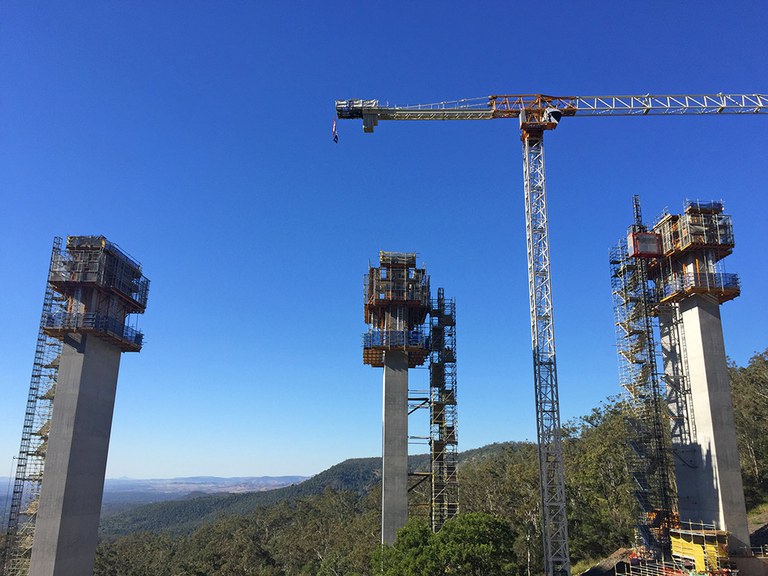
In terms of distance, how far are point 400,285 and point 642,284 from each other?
2105 cm

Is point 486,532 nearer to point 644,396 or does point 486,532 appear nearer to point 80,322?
point 644,396

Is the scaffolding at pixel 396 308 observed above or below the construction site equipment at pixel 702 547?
above

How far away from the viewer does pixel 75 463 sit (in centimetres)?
4450

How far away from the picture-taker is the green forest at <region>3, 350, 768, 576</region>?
3384 cm

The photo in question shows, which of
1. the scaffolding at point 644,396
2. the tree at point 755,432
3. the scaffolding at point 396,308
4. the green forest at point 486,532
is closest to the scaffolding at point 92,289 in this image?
the scaffolding at point 396,308

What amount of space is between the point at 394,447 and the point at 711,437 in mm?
23473

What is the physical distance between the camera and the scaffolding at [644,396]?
149 feet

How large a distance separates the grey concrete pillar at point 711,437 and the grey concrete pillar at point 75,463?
4616cm

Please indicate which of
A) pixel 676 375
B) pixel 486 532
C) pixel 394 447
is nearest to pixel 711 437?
pixel 676 375

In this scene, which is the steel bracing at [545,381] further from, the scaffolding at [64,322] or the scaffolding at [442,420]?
the scaffolding at [64,322]

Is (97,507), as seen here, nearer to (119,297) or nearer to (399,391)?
(119,297)

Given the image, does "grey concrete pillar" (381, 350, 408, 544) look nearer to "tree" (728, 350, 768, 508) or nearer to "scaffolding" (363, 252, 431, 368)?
"scaffolding" (363, 252, 431, 368)

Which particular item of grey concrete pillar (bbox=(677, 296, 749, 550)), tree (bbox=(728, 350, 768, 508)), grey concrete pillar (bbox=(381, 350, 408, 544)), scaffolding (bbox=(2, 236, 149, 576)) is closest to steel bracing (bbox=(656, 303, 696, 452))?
grey concrete pillar (bbox=(677, 296, 749, 550))

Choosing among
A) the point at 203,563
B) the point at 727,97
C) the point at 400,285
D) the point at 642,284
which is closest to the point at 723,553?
the point at 642,284
